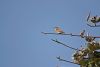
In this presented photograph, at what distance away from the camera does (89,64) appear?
4.86 m

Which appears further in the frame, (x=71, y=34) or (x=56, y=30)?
(x=56, y=30)

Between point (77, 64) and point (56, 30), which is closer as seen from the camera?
point (77, 64)

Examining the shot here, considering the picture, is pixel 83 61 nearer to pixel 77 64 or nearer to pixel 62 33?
pixel 77 64

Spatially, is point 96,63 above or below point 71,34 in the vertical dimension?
below

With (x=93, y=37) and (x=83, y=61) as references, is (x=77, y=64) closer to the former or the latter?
(x=83, y=61)

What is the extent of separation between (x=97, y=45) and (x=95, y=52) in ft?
0.33

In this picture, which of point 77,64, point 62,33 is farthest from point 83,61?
point 62,33

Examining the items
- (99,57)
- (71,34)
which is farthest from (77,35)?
(99,57)

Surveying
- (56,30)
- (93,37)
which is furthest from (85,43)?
(56,30)

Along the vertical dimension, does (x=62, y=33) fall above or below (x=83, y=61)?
above

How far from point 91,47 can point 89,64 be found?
0.80ft

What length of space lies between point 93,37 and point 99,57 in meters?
0.29

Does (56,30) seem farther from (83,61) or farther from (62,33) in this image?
(83,61)

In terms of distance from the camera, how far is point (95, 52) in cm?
498
